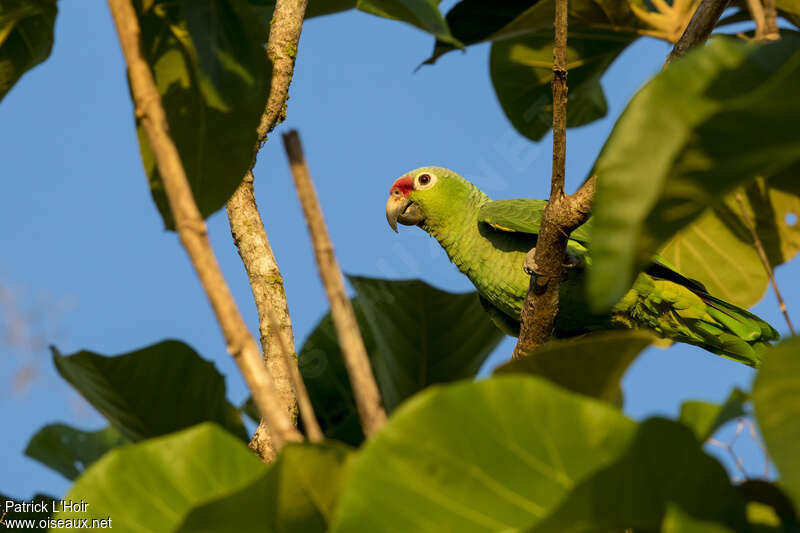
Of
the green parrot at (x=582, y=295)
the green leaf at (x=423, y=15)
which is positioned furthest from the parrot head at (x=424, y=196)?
the green leaf at (x=423, y=15)

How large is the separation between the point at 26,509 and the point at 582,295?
6.21 ft

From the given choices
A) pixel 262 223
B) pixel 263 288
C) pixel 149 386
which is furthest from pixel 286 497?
pixel 262 223

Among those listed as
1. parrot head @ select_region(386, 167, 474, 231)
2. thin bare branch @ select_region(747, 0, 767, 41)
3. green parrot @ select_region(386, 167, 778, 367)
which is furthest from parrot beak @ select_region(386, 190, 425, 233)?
thin bare branch @ select_region(747, 0, 767, 41)

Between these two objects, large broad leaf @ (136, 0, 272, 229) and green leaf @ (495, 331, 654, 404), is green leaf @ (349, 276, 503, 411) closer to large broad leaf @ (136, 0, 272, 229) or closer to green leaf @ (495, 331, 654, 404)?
large broad leaf @ (136, 0, 272, 229)

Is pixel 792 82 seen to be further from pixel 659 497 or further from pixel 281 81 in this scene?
pixel 281 81

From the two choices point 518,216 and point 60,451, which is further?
point 518,216

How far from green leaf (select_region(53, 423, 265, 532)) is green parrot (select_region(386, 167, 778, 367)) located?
1784 mm

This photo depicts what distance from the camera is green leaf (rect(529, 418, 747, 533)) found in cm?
57

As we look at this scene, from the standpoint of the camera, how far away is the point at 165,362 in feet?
Answer: 4.00

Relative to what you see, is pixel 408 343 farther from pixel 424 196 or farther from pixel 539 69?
pixel 539 69

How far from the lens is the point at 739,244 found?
276 cm

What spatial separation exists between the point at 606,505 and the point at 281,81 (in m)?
1.57

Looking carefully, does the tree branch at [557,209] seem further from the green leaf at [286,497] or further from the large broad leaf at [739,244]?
the large broad leaf at [739,244]

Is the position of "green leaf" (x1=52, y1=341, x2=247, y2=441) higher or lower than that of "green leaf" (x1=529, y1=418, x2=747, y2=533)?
lower
